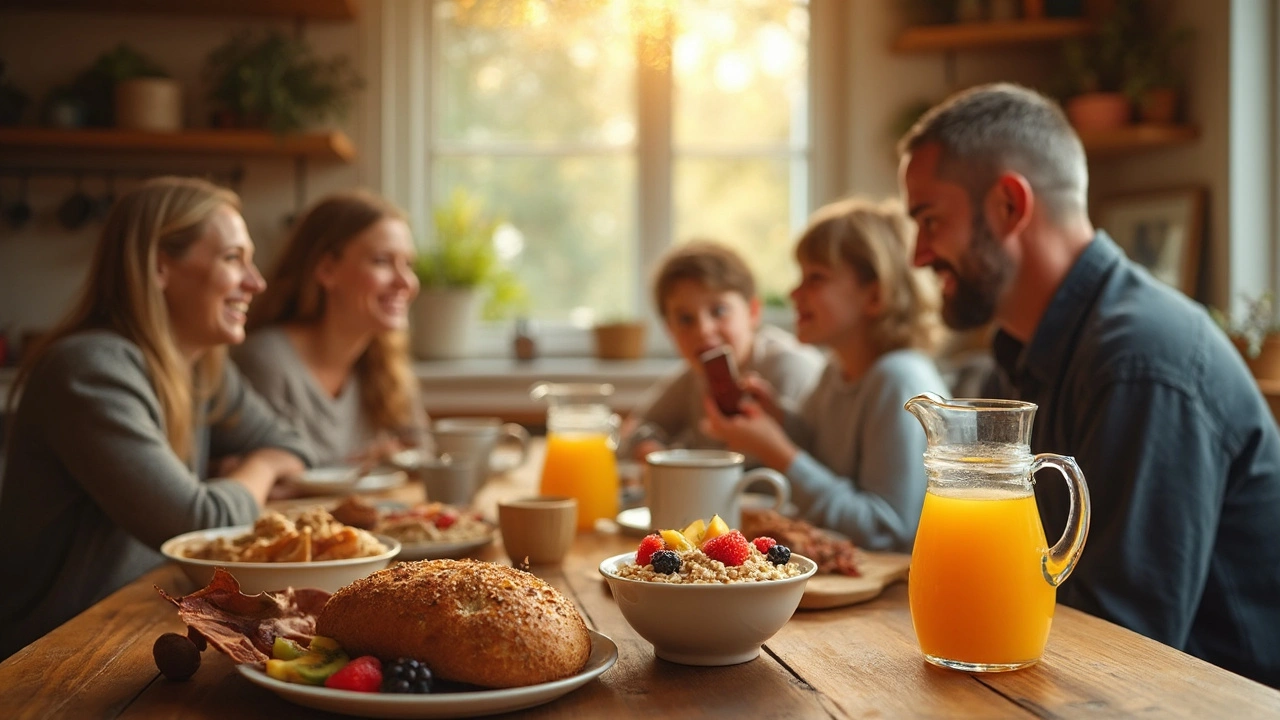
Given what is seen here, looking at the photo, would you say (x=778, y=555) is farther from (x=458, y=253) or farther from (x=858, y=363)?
(x=458, y=253)

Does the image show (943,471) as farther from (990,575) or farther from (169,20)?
(169,20)

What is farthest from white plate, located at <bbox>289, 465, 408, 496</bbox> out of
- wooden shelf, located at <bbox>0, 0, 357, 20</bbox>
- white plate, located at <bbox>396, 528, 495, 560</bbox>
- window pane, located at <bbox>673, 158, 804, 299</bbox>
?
window pane, located at <bbox>673, 158, 804, 299</bbox>

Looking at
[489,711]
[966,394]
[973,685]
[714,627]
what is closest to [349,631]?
[489,711]

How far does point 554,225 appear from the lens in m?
4.38

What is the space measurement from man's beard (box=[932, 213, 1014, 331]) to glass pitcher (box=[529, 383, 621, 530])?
0.60m

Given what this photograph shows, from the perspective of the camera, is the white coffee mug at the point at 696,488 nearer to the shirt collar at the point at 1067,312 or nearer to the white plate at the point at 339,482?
the shirt collar at the point at 1067,312

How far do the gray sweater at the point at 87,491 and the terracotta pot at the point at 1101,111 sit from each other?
3.06m

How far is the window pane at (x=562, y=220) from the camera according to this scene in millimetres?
4367

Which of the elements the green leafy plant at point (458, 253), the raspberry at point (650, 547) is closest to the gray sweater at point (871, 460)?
the raspberry at point (650, 547)

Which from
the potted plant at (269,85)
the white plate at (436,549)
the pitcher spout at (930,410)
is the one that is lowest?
the white plate at (436,549)

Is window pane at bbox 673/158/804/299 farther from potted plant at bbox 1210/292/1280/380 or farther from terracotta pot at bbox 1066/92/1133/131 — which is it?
potted plant at bbox 1210/292/1280/380

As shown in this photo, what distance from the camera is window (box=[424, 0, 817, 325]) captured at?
14.1ft

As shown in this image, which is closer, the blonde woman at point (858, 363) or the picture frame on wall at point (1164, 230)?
the blonde woman at point (858, 363)

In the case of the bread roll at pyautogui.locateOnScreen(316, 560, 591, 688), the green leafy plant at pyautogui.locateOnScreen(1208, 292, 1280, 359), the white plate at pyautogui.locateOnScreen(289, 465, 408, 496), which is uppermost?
the green leafy plant at pyautogui.locateOnScreen(1208, 292, 1280, 359)
